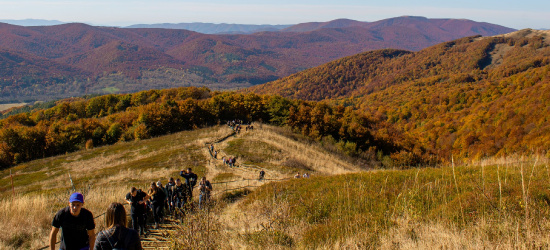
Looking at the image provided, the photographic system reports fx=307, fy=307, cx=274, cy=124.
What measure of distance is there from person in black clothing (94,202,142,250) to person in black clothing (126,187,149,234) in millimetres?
4002

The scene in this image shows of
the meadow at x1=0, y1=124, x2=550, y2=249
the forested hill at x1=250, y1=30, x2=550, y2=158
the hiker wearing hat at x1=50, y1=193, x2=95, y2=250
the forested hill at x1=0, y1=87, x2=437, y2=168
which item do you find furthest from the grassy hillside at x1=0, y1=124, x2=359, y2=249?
the forested hill at x1=250, y1=30, x2=550, y2=158

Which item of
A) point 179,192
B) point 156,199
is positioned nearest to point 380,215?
point 156,199

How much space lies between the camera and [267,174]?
19.7m

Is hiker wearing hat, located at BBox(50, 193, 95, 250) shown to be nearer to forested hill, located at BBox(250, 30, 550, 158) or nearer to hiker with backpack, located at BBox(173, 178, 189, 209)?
hiker with backpack, located at BBox(173, 178, 189, 209)

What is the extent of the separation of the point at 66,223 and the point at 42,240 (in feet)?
11.6

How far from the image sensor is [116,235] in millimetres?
3936

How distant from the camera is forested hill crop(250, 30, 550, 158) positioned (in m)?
39.6

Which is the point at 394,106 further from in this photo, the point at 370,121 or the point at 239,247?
the point at 239,247

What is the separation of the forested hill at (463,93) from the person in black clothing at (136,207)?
7186 mm

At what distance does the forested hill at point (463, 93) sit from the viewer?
1560 inches

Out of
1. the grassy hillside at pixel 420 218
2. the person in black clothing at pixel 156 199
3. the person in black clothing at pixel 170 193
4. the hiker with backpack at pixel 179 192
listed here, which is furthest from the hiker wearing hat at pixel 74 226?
the person in black clothing at pixel 170 193

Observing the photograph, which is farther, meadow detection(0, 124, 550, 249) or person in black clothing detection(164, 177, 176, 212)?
person in black clothing detection(164, 177, 176, 212)

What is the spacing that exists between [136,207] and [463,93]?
82.4m

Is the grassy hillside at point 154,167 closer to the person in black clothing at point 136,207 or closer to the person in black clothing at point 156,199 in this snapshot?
the person in black clothing at point 156,199
